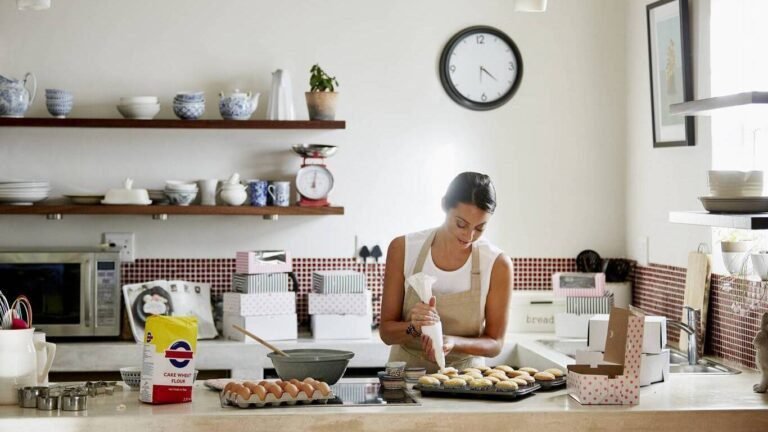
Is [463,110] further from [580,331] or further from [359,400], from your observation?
[359,400]

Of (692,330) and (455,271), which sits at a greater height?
(455,271)

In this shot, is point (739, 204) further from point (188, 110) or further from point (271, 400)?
point (188, 110)

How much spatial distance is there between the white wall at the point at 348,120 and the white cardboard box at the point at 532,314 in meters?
0.33

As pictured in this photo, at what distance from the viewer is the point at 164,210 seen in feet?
15.7

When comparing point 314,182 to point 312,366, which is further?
point 314,182

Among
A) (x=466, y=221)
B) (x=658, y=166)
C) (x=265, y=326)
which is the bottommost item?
(x=265, y=326)

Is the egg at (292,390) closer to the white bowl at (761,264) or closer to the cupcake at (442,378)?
the cupcake at (442,378)

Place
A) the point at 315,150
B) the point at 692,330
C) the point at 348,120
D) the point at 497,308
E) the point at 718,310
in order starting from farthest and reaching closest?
1. the point at 348,120
2. the point at 315,150
3. the point at 718,310
4. the point at 692,330
5. the point at 497,308

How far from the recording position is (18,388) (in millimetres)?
2922

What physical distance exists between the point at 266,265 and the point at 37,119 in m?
1.23

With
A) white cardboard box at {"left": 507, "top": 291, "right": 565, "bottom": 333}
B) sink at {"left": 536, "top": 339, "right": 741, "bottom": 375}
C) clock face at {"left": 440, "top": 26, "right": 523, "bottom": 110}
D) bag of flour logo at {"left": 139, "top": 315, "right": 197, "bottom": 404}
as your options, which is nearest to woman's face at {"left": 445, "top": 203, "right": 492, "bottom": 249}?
sink at {"left": 536, "top": 339, "right": 741, "bottom": 375}

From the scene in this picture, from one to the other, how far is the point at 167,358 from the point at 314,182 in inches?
83.0

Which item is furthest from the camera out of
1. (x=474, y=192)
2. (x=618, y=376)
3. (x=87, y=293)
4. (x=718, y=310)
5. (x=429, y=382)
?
(x=87, y=293)

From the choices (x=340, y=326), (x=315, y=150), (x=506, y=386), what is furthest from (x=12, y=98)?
(x=506, y=386)
